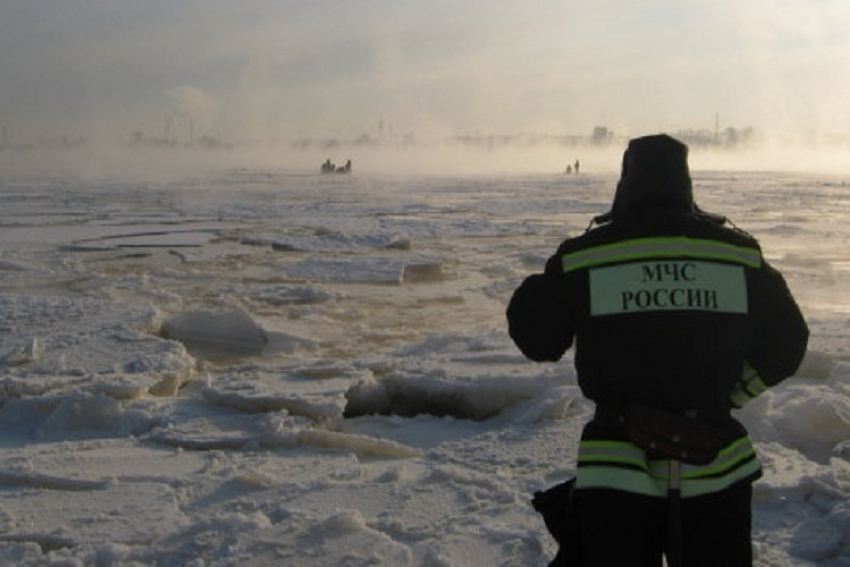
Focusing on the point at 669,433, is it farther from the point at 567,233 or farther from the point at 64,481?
the point at 567,233

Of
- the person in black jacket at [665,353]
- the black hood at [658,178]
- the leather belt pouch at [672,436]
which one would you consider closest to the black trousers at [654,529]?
the person in black jacket at [665,353]

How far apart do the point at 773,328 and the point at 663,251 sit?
37 cm

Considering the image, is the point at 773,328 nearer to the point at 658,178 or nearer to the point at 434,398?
the point at 658,178

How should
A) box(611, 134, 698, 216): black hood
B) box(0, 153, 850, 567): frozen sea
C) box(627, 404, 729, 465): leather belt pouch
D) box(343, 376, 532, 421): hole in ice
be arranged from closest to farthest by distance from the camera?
1. box(627, 404, 729, 465): leather belt pouch
2. box(611, 134, 698, 216): black hood
3. box(0, 153, 850, 567): frozen sea
4. box(343, 376, 532, 421): hole in ice

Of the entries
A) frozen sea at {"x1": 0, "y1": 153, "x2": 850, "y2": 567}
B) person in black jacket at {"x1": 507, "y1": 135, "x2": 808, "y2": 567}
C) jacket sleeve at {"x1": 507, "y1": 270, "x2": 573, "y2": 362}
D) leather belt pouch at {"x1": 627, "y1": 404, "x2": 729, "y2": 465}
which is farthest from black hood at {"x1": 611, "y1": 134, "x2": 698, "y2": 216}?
frozen sea at {"x1": 0, "y1": 153, "x2": 850, "y2": 567}

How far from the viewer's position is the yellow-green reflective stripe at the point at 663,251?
215cm

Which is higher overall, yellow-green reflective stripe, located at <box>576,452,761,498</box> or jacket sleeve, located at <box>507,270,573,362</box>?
jacket sleeve, located at <box>507,270,573,362</box>

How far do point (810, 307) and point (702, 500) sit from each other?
8.33 m

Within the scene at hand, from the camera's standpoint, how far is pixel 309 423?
5.34m

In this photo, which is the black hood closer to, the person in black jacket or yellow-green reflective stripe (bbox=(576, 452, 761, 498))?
the person in black jacket

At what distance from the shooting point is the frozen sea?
3.67 metres

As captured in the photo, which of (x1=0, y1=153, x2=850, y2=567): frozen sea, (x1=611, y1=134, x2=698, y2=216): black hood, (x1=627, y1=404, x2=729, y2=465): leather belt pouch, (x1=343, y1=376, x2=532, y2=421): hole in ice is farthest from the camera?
(x1=343, y1=376, x2=532, y2=421): hole in ice

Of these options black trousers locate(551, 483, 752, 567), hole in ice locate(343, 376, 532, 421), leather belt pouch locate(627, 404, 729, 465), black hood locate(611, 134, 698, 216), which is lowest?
hole in ice locate(343, 376, 532, 421)

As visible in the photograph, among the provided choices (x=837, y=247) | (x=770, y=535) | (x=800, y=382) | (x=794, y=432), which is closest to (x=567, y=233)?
(x=837, y=247)
